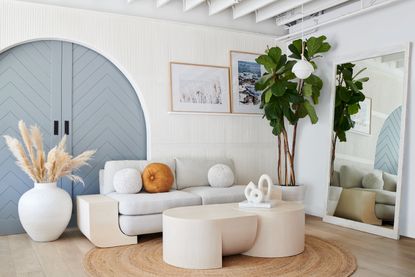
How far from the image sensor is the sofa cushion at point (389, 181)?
447 centimetres

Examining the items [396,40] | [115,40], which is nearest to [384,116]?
[396,40]

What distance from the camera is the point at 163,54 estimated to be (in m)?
5.24

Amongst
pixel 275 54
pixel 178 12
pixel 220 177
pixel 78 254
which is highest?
pixel 178 12

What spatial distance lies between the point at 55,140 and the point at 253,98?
2.70 m

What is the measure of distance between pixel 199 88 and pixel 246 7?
1.22 meters

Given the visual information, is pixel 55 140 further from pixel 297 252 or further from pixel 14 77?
pixel 297 252

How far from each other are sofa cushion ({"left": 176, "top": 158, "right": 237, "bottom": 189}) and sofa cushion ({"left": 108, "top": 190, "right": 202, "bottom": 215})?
0.48 m

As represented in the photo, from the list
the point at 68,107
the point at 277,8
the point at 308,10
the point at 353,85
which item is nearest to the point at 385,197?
the point at 353,85

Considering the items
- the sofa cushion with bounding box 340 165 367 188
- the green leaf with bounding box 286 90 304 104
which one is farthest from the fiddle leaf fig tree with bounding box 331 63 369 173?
the green leaf with bounding box 286 90 304 104

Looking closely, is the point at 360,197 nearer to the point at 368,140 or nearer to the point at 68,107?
the point at 368,140

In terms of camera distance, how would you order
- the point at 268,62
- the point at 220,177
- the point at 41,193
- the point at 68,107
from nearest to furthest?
1. the point at 41,193
2. the point at 68,107
3. the point at 220,177
4. the point at 268,62

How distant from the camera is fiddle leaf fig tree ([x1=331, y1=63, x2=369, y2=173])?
4961mm

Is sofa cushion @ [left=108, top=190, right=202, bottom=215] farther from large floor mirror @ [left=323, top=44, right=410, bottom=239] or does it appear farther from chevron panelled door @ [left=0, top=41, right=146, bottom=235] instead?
large floor mirror @ [left=323, top=44, right=410, bottom=239]

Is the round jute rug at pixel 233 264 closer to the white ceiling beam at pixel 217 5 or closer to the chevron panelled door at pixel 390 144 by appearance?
the chevron panelled door at pixel 390 144
